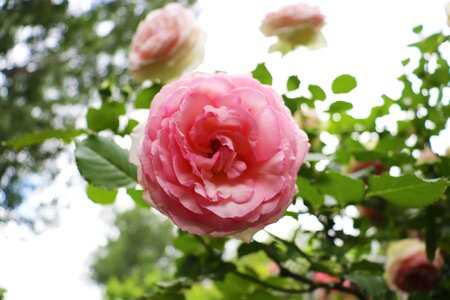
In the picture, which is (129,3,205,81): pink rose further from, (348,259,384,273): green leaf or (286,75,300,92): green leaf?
(348,259,384,273): green leaf

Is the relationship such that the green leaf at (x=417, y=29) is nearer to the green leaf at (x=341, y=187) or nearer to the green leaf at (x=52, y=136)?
the green leaf at (x=341, y=187)

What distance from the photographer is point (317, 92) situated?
1.39 feet

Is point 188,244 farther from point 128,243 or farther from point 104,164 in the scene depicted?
point 128,243

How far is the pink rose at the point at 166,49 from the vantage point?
458 millimetres

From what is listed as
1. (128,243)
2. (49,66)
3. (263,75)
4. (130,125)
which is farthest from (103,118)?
(128,243)

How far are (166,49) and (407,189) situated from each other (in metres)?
0.23

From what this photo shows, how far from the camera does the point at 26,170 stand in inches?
104

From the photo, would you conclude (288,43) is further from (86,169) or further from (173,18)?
(86,169)

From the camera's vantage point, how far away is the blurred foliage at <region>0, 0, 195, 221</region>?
7.59 feet

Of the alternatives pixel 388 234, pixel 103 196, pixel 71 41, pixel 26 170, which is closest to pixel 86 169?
pixel 103 196

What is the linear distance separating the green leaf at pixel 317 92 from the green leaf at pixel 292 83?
0.04ft

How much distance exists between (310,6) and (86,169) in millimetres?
260

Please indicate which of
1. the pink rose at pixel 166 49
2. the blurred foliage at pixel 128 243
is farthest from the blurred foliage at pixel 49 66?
the blurred foliage at pixel 128 243

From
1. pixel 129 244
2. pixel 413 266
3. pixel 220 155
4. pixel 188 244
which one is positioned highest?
pixel 220 155
